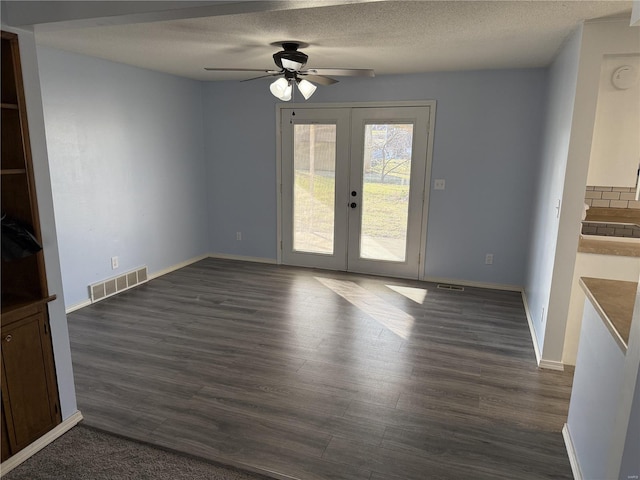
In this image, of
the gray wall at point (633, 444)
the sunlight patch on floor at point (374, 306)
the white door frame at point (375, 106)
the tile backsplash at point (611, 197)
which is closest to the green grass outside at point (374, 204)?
the white door frame at point (375, 106)

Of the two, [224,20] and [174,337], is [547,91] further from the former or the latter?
[174,337]

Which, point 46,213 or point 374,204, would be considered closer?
point 46,213

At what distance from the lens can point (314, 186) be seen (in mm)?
5301

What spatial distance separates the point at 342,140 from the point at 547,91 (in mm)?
2174

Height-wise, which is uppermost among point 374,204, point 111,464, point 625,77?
point 625,77

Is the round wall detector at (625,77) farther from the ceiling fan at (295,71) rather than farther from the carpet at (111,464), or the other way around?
the carpet at (111,464)

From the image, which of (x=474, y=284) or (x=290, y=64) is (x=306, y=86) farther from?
(x=474, y=284)

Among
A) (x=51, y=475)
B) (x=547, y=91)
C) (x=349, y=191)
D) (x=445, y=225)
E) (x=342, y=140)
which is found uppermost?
(x=547, y=91)

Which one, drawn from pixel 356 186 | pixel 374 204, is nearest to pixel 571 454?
pixel 374 204

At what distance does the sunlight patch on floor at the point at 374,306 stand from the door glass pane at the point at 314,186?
0.64 meters

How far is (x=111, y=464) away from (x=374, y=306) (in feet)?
8.75

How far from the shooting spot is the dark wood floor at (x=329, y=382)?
7.22 feet

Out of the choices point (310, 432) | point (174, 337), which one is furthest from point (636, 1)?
point (174, 337)

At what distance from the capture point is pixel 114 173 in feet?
14.4
